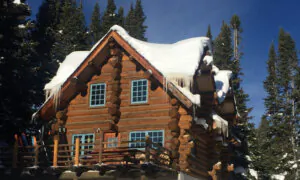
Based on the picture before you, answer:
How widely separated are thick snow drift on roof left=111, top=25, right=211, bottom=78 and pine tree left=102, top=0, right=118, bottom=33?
3539cm

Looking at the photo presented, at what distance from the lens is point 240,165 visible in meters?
38.7

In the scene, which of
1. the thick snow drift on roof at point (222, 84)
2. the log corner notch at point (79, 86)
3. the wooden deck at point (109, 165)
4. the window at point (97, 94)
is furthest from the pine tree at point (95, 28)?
the wooden deck at point (109, 165)

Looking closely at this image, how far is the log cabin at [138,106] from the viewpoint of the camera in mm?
21062

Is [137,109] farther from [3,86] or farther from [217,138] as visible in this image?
[3,86]

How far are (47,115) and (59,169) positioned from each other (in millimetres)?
4465

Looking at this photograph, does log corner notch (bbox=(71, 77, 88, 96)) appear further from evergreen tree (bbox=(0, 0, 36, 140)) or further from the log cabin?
evergreen tree (bbox=(0, 0, 36, 140))

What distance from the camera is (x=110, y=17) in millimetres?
62062

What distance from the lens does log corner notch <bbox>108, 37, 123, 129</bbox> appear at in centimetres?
2277

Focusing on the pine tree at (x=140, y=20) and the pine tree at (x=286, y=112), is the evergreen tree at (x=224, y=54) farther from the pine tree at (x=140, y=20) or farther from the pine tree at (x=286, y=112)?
the pine tree at (x=140, y=20)

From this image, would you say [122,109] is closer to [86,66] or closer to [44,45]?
[86,66]

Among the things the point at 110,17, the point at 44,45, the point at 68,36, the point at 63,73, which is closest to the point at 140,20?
the point at 110,17

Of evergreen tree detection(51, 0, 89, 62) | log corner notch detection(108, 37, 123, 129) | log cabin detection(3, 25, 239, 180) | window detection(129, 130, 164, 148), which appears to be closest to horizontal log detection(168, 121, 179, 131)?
log cabin detection(3, 25, 239, 180)

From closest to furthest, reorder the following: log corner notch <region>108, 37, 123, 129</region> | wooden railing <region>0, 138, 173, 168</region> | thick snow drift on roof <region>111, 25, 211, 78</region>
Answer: wooden railing <region>0, 138, 173, 168</region>
thick snow drift on roof <region>111, 25, 211, 78</region>
log corner notch <region>108, 37, 123, 129</region>

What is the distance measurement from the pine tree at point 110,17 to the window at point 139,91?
3686 cm
